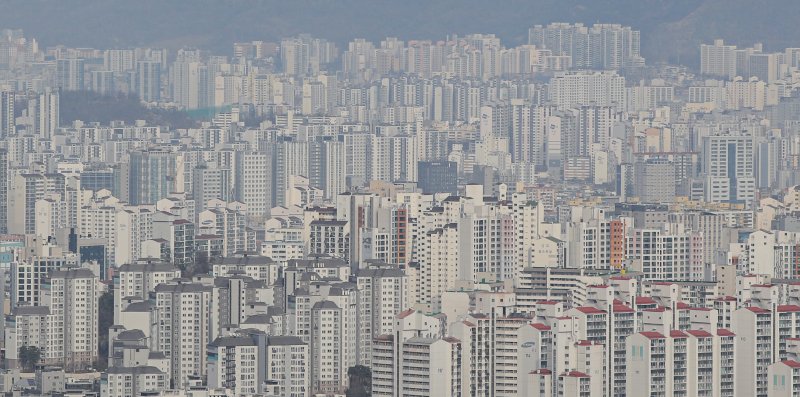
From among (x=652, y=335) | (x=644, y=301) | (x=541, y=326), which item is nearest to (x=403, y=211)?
(x=644, y=301)

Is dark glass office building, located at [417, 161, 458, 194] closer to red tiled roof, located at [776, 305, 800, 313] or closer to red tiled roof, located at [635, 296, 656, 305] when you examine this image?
red tiled roof, located at [635, 296, 656, 305]

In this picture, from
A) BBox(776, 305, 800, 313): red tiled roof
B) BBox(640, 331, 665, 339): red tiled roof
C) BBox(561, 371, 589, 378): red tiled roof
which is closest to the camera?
BBox(561, 371, 589, 378): red tiled roof

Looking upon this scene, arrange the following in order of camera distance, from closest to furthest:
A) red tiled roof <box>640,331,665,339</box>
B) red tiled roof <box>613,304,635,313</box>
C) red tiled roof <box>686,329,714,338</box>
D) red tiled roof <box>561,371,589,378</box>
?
red tiled roof <box>561,371,589,378</box>, red tiled roof <box>640,331,665,339</box>, red tiled roof <box>686,329,714,338</box>, red tiled roof <box>613,304,635,313</box>

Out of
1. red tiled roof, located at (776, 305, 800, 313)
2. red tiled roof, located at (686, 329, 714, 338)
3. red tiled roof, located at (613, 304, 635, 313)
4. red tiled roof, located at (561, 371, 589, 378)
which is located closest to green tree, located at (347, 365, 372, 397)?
red tiled roof, located at (613, 304, 635, 313)

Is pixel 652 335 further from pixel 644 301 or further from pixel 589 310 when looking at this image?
pixel 644 301

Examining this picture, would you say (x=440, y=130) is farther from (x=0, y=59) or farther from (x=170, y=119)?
(x=0, y=59)

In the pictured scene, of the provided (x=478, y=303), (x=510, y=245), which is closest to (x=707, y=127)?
(x=510, y=245)
